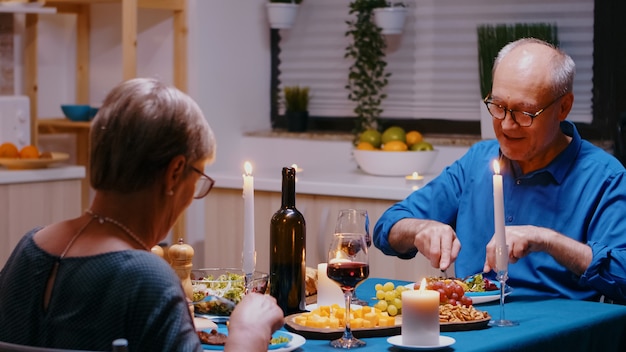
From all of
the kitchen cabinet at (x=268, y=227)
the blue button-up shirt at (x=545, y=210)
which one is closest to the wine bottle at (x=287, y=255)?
the blue button-up shirt at (x=545, y=210)

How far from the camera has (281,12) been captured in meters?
5.11

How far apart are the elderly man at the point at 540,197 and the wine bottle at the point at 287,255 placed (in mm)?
398

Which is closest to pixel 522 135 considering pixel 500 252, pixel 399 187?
pixel 500 252

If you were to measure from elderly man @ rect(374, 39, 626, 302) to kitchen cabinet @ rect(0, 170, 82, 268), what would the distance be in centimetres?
187

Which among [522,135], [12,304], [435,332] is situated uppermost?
[522,135]

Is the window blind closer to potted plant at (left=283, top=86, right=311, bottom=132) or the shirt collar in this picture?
potted plant at (left=283, top=86, right=311, bottom=132)

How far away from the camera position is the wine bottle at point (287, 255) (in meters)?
2.31

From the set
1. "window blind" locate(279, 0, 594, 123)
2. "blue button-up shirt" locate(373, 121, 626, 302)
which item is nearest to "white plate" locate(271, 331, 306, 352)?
"blue button-up shirt" locate(373, 121, 626, 302)

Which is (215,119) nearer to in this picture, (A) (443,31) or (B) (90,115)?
(B) (90,115)

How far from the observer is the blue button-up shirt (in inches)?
104

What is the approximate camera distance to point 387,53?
4.94 metres

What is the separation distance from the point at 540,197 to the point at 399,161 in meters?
1.65

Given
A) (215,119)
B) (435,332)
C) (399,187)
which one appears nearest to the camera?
(435,332)

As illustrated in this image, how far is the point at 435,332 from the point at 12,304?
2.66 ft
